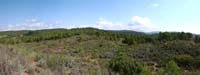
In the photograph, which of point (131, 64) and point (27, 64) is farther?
point (131, 64)

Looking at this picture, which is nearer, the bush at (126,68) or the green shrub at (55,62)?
the green shrub at (55,62)

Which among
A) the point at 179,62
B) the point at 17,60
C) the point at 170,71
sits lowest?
the point at 179,62

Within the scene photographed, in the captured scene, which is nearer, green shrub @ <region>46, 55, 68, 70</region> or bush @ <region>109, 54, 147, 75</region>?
green shrub @ <region>46, 55, 68, 70</region>

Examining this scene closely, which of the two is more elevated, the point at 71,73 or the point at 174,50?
the point at 71,73

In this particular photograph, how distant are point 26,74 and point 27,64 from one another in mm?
376

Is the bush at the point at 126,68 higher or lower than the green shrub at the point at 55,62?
lower

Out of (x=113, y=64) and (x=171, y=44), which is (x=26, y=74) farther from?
(x=171, y=44)

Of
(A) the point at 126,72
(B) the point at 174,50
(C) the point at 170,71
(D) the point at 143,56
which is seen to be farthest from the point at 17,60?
(B) the point at 174,50

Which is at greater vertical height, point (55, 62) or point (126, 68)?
point (55, 62)

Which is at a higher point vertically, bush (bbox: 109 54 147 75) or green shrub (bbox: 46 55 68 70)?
green shrub (bbox: 46 55 68 70)

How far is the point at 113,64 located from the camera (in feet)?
36.1

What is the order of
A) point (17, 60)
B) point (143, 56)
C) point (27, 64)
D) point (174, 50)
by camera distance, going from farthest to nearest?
1. point (174, 50)
2. point (143, 56)
3. point (27, 64)
4. point (17, 60)

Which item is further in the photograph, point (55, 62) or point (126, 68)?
point (126, 68)

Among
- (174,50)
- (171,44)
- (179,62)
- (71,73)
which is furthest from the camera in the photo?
(171,44)
